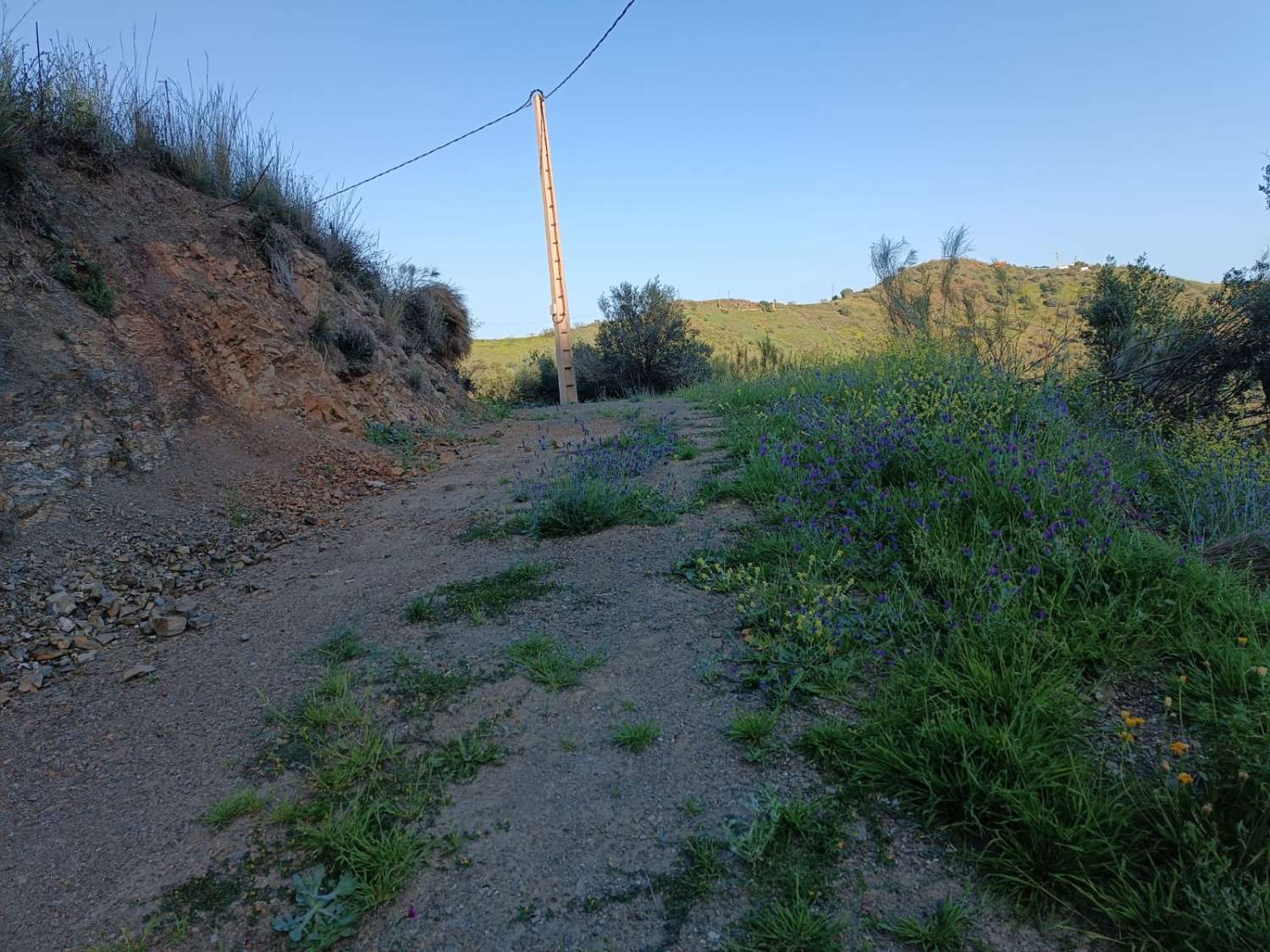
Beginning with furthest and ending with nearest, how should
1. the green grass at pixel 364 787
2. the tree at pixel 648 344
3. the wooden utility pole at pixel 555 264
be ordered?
the tree at pixel 648 344
the wooden utility pole at pixel 555 264
the green grass at pixel 364 787

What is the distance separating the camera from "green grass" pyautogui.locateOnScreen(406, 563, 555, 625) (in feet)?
10.7

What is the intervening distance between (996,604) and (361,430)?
246 inches

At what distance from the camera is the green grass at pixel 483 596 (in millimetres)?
3260

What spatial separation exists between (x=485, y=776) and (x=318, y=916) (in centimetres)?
58

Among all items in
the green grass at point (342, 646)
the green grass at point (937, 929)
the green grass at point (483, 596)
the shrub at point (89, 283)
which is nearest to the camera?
the green grass at point (937, 929)

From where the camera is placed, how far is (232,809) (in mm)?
2105

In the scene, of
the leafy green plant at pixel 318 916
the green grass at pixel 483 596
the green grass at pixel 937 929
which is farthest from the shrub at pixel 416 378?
the green grass at pixel 937 929

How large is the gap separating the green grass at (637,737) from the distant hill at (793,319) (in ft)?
50.7

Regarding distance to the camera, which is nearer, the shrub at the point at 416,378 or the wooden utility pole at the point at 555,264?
the shrub at the point at 416,378

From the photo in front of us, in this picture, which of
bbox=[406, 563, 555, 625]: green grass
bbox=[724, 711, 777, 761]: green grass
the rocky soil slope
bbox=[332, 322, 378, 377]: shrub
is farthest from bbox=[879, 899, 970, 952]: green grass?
bbox=[332, 322, 378, 377]: shrub

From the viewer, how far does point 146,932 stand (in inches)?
68.6

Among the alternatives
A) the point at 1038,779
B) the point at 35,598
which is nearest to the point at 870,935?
the point at 1038,779

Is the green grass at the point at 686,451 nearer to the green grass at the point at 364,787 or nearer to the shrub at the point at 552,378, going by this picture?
the green grass at the point at 364,787

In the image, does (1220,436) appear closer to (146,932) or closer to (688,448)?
(688,448)
